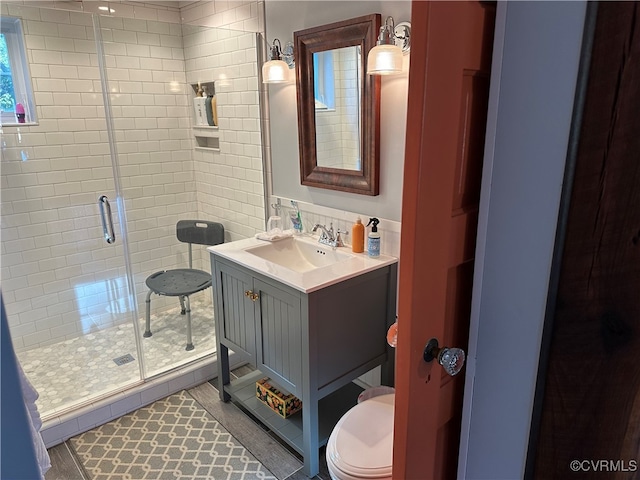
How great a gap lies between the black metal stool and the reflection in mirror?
116 cm

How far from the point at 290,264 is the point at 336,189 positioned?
1.60ft

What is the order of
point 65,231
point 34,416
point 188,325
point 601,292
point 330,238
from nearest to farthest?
1. point 601,292
2. point 34,416
3. point 330,238
4. point 65,231
5. point 188,325

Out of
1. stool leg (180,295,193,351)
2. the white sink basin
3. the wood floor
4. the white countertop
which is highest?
the white countertop

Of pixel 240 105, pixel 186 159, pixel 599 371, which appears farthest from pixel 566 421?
pixel 186 159

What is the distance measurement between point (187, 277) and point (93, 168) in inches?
37.6

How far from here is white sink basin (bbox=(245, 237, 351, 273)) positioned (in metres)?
2.35

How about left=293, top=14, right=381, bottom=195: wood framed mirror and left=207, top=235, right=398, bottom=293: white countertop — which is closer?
left=207, top=235, right=398, bottom=293: white countertop

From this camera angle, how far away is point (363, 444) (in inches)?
60.6

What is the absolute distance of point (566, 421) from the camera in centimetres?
91

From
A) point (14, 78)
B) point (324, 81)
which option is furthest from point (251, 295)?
point (14, 78)

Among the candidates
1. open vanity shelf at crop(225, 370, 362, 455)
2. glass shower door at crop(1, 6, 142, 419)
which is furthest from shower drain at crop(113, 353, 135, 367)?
open vanity shelf at crop(225, 370, 362, 455)

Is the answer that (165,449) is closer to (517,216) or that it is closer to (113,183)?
(113,183)

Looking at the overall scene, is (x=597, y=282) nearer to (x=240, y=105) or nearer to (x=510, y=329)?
(x=510, y=329)

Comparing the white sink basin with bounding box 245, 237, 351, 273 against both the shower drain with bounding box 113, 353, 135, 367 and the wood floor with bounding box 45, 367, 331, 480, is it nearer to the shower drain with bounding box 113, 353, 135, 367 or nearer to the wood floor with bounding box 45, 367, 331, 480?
the wood floor with bounding box 45, 367, 331, 480
